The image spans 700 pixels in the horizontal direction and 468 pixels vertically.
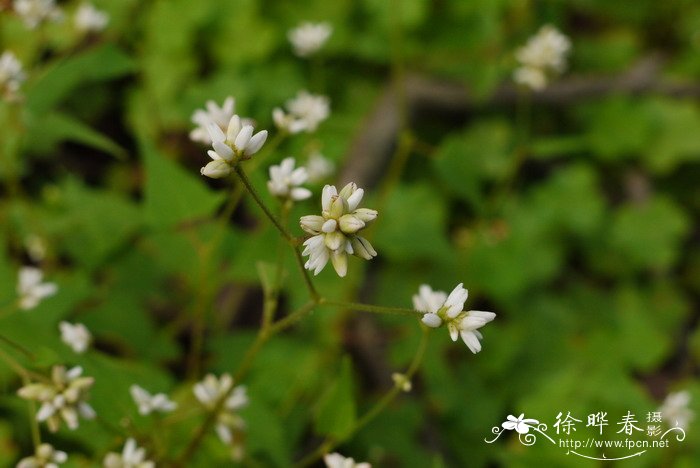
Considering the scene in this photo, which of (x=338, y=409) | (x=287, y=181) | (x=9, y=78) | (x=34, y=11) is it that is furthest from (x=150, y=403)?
(x=34, y=11)

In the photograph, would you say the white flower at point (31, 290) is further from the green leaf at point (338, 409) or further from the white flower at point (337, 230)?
the white flower at point (337, 230)

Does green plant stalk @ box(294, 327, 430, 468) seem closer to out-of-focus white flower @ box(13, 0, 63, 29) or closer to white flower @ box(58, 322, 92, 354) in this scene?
white flower @ box(58, 322, 92, 354)

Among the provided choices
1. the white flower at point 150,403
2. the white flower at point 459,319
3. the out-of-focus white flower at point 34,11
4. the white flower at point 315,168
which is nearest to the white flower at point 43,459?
the white flower at point 150,403

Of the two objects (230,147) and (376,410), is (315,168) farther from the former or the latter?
(230,147)

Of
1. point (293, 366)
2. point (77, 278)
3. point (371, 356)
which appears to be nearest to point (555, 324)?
point (371, 356)

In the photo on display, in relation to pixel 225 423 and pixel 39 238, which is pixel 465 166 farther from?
pixel 39 238

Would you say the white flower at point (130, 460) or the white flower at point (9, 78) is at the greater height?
the white flower at point (9, 78)
